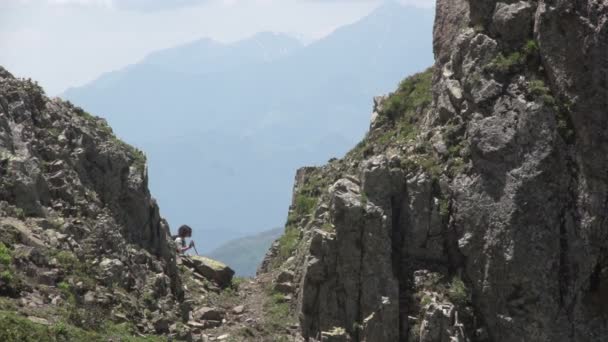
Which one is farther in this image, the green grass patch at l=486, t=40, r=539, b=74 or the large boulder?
the large boulder

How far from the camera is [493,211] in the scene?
3550 centimetres

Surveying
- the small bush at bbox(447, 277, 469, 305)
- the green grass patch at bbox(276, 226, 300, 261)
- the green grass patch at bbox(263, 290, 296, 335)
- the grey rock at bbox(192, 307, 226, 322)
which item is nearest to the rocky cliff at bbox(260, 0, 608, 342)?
the small bush at bbox(447, 277, 469, 305)

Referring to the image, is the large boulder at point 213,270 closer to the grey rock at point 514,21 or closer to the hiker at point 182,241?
the hiker at point 182,241

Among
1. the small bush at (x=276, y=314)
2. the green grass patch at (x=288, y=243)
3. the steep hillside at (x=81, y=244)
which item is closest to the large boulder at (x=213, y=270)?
the steep hillside at (x=81, y=244)

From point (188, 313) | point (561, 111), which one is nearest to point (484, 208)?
point (561, 111)

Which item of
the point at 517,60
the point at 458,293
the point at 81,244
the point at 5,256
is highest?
the point at 517,60

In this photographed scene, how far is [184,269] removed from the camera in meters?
46.6

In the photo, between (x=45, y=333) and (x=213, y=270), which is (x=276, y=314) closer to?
(x=213, y=270)

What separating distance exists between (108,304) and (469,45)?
75.0 feet

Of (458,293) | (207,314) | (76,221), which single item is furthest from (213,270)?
(458,293)

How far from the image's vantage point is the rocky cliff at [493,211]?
34.6 meters

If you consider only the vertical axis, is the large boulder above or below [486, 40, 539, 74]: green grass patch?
below

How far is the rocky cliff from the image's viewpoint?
113ft

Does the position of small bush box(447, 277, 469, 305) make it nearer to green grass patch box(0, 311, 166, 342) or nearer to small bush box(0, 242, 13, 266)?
green grass patch box(0, 311, 166, 342)
